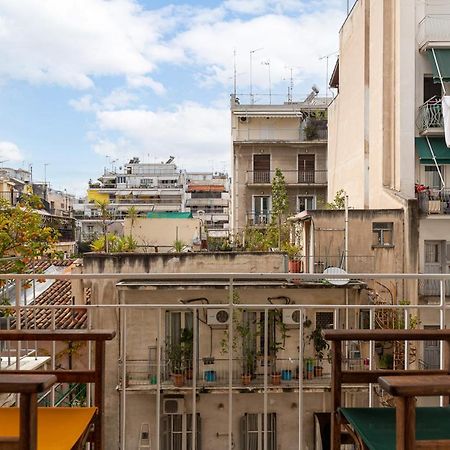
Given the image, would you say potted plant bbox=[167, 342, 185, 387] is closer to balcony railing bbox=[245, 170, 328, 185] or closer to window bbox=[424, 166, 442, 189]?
window bbox=[424, 166, 442, 189]

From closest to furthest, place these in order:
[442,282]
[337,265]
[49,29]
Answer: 1. [442,282]
2. [49,29]
3. [337,265]

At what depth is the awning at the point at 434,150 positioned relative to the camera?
1506 cm

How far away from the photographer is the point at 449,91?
49.5 feet

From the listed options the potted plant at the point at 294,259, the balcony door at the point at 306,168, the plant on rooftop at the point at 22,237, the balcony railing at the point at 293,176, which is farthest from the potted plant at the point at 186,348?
the balcony door at the point at 306,168

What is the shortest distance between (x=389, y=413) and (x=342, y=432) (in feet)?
0.78

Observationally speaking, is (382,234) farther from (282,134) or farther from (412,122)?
(282,134)

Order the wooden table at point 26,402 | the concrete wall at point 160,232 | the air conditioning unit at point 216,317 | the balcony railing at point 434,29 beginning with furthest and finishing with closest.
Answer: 1. the concrete wall at point 160,232
2. the balcony railing at point 434,29
3. the air conditioning unit at point 216,317
4. the wooden table at point 26,402

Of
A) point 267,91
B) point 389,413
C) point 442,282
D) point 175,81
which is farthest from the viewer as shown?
point 267,91

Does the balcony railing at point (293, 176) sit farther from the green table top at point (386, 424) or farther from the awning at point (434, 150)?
the green table top at point (386, 424)

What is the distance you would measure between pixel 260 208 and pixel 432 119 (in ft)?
45.4

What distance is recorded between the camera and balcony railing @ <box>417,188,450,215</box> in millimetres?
14312

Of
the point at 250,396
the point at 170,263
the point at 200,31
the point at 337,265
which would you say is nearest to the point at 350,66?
the point at 200,31

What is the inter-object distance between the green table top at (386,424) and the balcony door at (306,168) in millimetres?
25640

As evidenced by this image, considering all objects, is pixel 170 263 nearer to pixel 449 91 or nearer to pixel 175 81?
pixel 449 91
